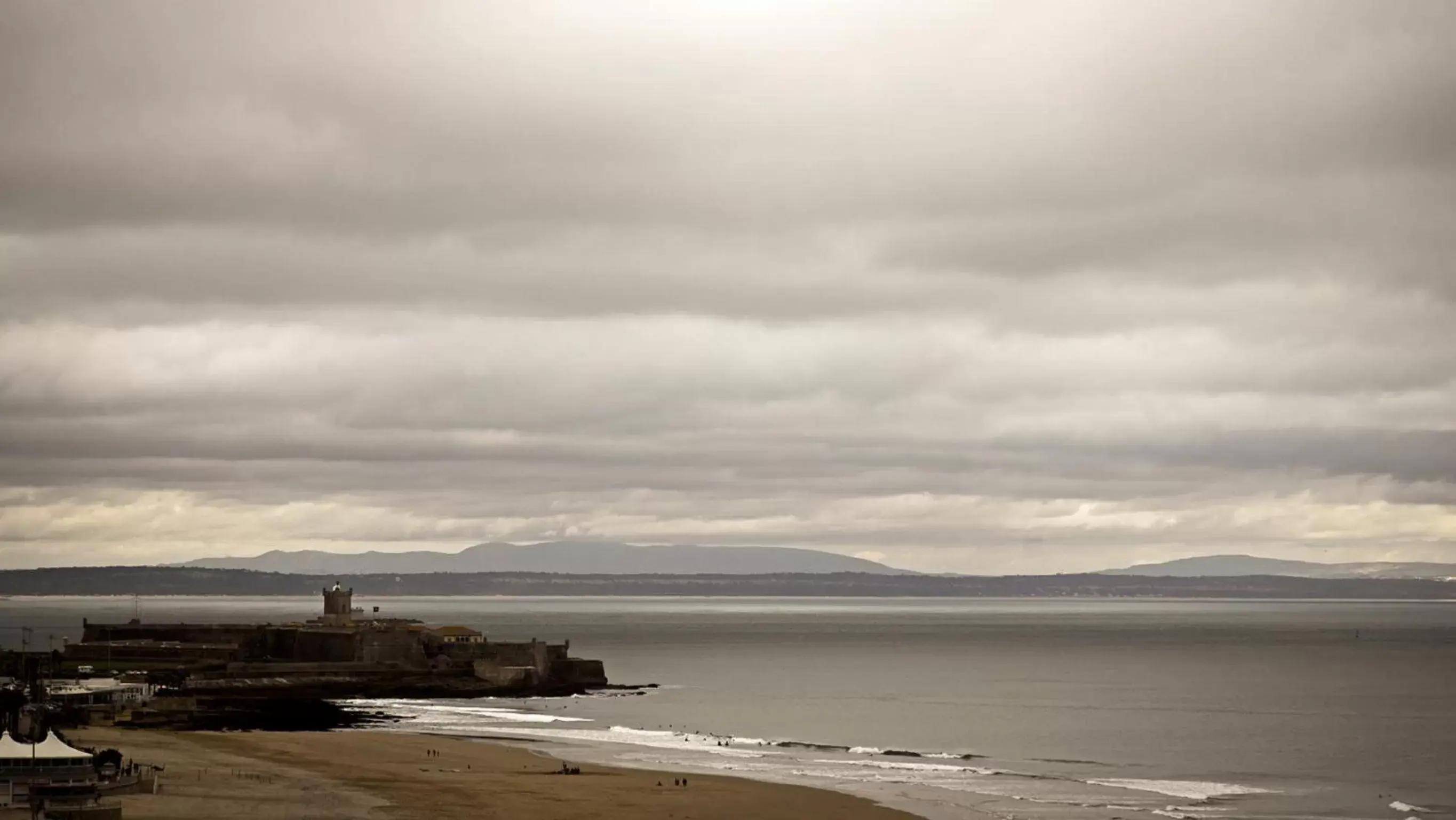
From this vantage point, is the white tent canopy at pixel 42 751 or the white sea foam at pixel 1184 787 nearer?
the white tent canopy at pixel 42 751

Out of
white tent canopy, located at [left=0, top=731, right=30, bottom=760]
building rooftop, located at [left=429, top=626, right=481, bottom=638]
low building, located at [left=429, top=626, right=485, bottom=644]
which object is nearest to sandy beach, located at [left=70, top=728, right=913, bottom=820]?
white tent canopy, located at [left=0, top=731, right=30, bottom=760]

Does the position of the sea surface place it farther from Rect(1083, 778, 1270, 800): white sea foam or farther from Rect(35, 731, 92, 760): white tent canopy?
Rect(35, 731, 92, 760): white tent canopy

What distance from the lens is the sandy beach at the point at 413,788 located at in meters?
61.1

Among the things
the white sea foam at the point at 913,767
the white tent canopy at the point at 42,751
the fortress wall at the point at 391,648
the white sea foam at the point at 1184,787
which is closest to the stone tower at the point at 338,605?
the fortress wall at the point at 391,648

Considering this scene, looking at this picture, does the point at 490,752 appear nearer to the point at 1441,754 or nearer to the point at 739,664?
the point at 1441,754

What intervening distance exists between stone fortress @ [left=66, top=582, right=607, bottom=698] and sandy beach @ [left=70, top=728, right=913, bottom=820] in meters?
40.8

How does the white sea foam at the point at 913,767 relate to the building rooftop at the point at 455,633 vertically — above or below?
below

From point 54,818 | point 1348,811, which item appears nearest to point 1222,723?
point 1348,811

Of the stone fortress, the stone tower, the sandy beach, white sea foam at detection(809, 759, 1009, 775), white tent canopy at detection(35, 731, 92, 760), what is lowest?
white sea foam at detection(809, 759, 1009, 775)

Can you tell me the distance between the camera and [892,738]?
105m

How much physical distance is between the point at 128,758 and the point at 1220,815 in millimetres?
45497

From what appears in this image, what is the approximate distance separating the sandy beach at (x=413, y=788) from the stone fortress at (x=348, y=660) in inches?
1605

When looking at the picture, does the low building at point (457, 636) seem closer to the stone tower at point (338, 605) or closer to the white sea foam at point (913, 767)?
the stone tower at point (338, 605)

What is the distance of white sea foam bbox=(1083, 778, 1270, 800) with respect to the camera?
3066 inches
